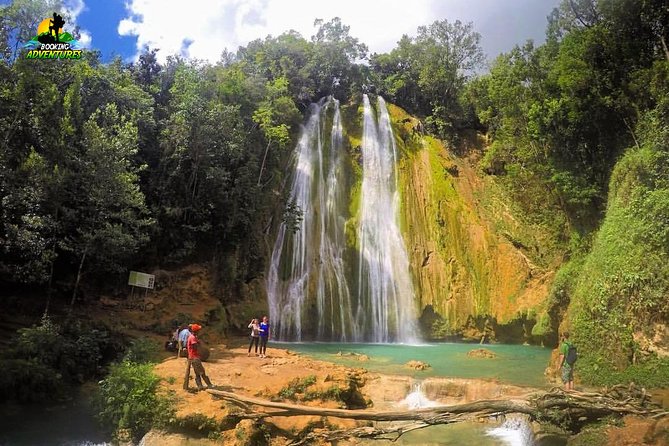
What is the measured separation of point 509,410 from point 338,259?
59.6ft

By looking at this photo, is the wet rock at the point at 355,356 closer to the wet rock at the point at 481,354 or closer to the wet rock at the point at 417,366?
the wet rock at the point at 417,366

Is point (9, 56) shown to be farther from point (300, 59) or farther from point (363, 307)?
point (300, 59)

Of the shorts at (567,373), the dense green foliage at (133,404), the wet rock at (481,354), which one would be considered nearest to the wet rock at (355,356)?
the wet rock at (481,354)

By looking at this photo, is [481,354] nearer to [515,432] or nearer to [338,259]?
[515,432]

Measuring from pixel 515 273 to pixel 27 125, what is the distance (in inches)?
926

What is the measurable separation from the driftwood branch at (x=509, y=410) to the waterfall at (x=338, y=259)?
1439cm

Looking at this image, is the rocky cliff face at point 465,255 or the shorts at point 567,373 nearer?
the shorts at point 567,373

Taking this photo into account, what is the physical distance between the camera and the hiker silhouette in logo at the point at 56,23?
17375 mm

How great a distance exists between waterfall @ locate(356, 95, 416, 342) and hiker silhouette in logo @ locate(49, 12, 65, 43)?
1752 centimetres

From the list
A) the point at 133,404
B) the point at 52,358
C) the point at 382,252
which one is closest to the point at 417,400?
the point at 133,404

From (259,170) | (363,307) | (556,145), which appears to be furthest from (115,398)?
(556,145)

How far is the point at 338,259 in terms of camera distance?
27.0 m

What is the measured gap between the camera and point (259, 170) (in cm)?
2706

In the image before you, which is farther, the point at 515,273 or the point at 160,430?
the point at 515,273
